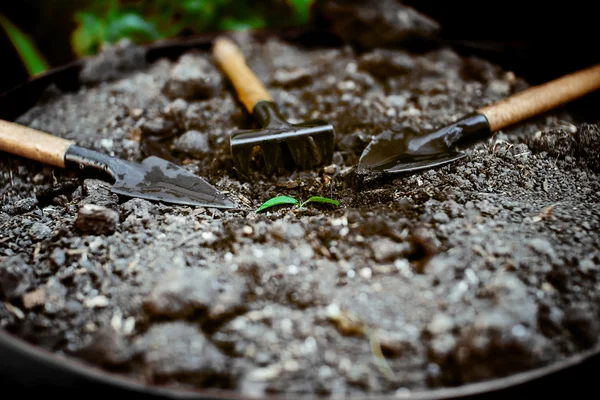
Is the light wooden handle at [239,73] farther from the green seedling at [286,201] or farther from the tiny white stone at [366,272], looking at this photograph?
the tiny white stone at [366,272]

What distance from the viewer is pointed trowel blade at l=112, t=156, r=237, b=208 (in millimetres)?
1239

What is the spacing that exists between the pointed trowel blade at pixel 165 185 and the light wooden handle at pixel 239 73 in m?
0.42

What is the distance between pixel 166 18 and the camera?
2486 mm

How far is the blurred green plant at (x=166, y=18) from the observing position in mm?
2400

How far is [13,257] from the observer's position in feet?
3.61

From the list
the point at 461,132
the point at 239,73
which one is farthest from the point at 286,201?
the point at 239,73

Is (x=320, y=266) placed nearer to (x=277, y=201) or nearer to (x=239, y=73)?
(x=277, y=201)

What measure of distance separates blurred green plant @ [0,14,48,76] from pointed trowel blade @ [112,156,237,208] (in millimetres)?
1548

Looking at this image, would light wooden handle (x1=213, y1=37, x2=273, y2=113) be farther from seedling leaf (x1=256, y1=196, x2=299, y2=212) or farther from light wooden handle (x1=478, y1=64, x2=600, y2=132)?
light wooden handle (x1=478, y1=64, x2=600, y2=132)

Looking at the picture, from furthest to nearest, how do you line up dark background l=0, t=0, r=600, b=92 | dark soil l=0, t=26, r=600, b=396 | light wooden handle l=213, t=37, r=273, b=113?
dark background l=0, t=0, r=600, b=92 → light wooden handle l=213, t=37, r=273, b=113 → dark soil l=0, t=26, r=600, b=396

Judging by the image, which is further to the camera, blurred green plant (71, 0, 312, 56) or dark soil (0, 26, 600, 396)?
blurred green plant (71, 0, 312, 56)

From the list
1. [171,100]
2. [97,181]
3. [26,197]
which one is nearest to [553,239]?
[97,181]

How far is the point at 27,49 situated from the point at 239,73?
1517 millimetres

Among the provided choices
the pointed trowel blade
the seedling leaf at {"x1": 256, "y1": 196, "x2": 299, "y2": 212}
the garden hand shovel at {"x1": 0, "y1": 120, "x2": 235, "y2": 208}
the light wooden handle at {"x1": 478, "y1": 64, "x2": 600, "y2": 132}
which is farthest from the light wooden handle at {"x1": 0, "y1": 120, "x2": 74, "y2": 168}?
the light wooden handle at {"x1": 478, "y1": 64, "x2": 600, "y2": 132}
